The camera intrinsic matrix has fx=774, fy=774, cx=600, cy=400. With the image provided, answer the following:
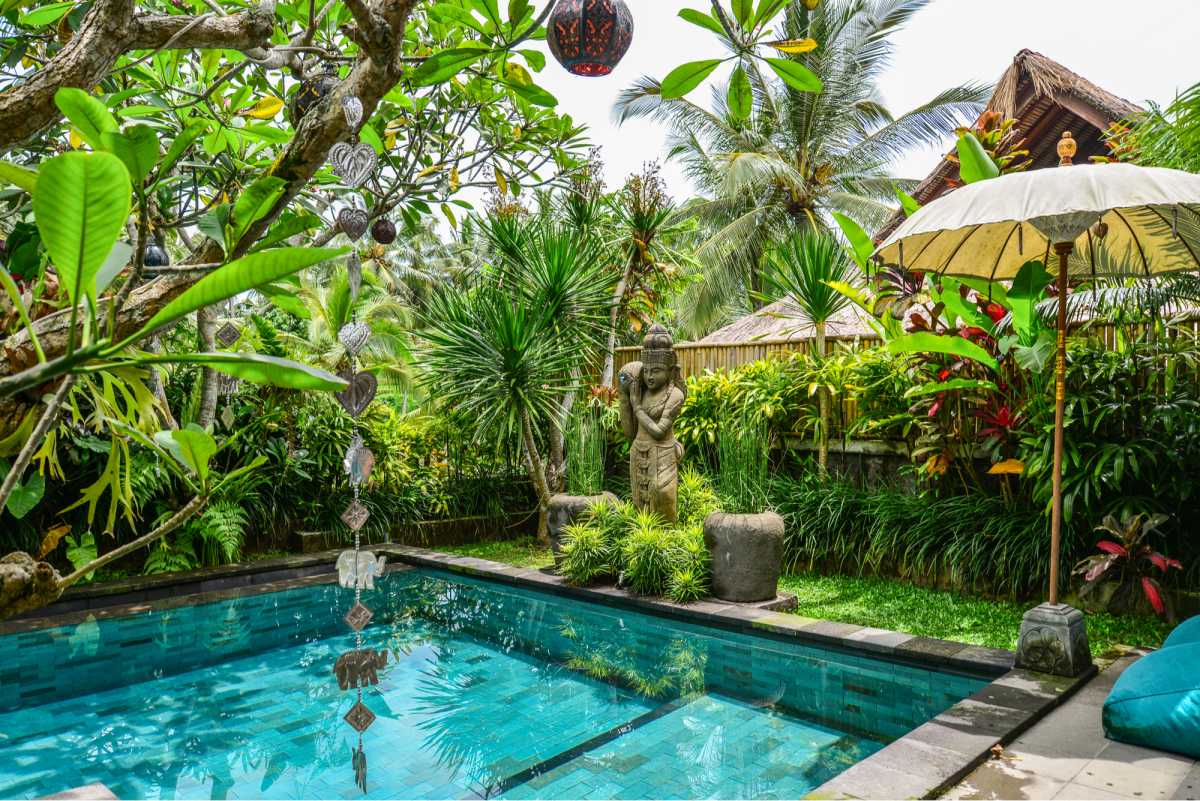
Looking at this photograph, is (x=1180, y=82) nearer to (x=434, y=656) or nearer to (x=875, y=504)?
(x=875, y=504)

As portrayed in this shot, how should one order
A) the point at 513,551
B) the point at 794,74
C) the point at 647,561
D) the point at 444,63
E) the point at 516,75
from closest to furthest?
the point at 794,74 → the point at 444,63 → the point at 516,75 → the point at 647,561 → the point at 513,551

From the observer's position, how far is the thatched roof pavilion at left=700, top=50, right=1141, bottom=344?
7.42 metres

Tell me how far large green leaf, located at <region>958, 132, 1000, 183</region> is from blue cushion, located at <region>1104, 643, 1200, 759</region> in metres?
3.20

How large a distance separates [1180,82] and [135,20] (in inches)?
194

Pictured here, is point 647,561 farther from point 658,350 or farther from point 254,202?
point 254,202

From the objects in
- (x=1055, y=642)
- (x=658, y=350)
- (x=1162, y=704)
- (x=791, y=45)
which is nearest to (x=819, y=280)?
(x=658, y=350)

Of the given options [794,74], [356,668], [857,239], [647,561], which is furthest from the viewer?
[857,239]

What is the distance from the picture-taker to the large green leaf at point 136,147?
616 mm

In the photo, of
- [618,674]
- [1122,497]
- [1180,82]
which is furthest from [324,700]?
[1180,82]

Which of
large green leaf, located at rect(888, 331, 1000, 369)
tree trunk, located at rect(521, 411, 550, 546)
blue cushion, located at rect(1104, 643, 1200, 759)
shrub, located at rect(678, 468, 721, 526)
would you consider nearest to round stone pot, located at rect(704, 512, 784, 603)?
shrub, located at rect(678, 468, 721, 526)

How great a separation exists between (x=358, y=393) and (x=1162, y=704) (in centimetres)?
284

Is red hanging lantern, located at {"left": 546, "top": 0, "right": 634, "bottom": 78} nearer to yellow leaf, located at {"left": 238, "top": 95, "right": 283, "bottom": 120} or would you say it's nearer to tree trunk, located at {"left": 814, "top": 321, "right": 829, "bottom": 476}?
yellow leaf, located at {"left": 238, "top": 95, "right": 283, "bottom": 120}

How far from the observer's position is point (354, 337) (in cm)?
209

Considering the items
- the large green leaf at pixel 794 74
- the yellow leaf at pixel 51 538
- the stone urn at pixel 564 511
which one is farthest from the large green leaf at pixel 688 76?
the stone urn at pixel 564 511
